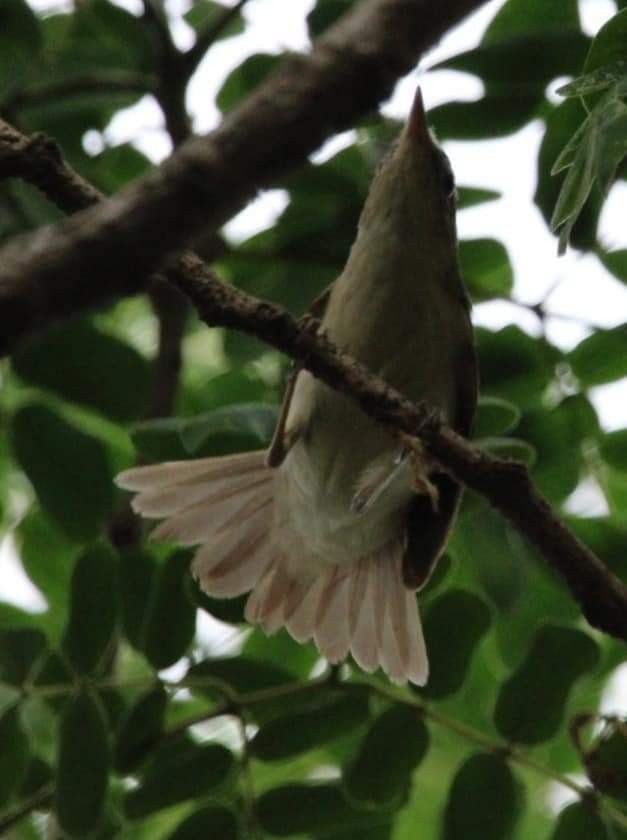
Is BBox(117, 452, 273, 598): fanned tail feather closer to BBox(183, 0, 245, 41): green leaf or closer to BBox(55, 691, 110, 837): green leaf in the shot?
BBox(55, 691, 110, 837): green leaf

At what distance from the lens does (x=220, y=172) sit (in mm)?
1198

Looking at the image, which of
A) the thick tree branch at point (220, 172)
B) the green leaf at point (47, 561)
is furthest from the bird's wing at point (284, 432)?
the thick tree branch at point (220, 172)

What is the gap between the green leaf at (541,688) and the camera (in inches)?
104

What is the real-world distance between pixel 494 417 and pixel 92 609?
0.77 m

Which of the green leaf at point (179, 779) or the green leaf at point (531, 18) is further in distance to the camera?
the green leaf at point (531, 18)

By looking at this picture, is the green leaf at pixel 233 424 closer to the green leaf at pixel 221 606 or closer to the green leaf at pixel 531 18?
the green leaf at pixel 221 606

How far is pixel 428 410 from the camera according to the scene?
2.20 m

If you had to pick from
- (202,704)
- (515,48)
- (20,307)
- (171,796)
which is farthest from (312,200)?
(20,307)

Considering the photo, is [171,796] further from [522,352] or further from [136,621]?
[522,352]

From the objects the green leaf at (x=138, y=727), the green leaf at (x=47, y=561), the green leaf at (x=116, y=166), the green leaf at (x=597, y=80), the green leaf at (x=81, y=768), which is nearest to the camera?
the green leaf at (x=597, y=80)

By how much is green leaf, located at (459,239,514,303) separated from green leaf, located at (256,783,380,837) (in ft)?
3.48

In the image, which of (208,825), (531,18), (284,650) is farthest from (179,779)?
(531,18)

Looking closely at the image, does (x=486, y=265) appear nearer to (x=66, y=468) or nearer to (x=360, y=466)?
(x=360, y=466)

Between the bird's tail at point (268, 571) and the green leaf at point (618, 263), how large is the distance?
68 cm
